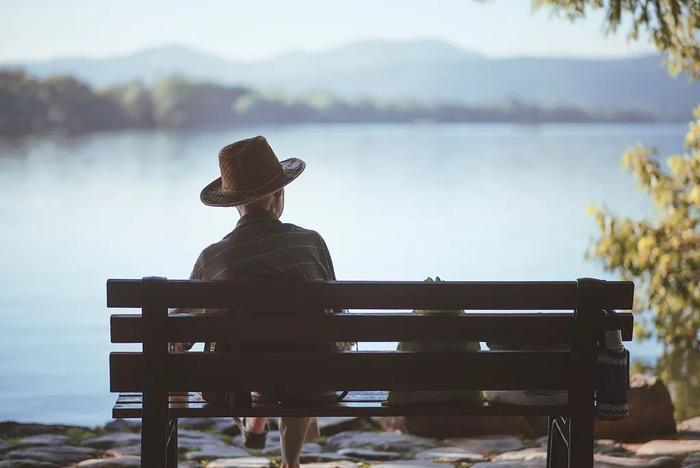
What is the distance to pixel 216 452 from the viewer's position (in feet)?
18.4

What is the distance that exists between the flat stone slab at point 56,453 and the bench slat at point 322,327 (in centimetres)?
177

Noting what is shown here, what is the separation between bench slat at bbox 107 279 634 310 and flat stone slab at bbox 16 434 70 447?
2218 mm

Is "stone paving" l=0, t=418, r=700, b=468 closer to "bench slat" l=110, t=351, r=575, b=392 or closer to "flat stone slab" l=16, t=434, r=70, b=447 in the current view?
"flat stone slab" l=16, t=434, r=70, b=447

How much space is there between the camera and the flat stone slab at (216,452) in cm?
551

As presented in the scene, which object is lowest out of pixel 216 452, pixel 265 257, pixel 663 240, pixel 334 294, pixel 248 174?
pixel 216 452

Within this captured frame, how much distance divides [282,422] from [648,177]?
552cm

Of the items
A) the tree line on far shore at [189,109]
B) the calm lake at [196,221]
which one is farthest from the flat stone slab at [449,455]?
Result: the tree line on far shore at [189,109]

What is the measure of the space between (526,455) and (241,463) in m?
1.23

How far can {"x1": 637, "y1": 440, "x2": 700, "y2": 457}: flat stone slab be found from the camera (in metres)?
5.35

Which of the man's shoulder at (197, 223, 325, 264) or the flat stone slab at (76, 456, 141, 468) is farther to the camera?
the flat stone slab at (76, 456, 141, 468)

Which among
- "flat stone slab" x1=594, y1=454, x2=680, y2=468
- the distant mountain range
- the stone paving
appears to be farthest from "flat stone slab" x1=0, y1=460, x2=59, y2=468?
the distant mountain range

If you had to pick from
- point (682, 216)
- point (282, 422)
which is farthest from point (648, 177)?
point (282, 422)

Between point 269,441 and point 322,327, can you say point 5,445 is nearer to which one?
point 269,441

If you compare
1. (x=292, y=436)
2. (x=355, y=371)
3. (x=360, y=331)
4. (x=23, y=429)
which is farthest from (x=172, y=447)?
(x=23, y=429)
